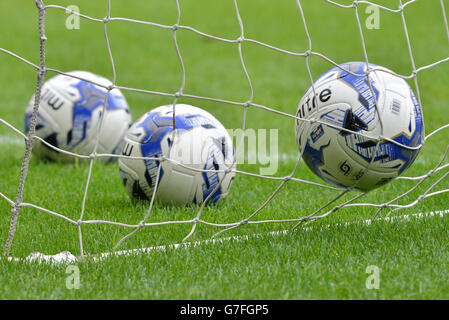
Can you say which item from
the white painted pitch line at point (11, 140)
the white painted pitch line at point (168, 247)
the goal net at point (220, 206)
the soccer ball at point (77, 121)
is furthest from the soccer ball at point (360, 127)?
the white painted pitch line at point (11, 140)

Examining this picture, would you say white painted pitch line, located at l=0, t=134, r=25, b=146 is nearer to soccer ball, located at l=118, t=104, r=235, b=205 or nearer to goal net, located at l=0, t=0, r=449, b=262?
goal net, located at l=0, t=0, r=449, b=262

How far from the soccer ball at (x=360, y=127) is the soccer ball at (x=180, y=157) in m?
0.85

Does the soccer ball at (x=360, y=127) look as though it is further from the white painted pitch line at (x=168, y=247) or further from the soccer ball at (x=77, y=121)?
the soccer ball at (x=77, y=121)

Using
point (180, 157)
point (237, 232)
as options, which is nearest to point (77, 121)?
point (180, 157)

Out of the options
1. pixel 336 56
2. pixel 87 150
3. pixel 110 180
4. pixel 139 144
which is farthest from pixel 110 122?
pixel 336 56

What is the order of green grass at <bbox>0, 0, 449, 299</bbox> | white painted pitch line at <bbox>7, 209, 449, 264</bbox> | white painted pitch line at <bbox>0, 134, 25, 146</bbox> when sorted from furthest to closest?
white painted pitch line at <bbox>0, 134, 25, 146</bbox> → white painted pitch line at <bbox>7, 209, 449, 264</bbox> → green grass at <bbox>0, 0, 449, 299</bbox>

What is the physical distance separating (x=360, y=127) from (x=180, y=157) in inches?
52.4

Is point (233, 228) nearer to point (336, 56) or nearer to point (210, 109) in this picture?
point (210, 109)

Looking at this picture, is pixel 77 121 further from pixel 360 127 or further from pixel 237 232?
pixel 360 127

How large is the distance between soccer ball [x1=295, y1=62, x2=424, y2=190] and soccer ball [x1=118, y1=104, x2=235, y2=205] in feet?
2.80

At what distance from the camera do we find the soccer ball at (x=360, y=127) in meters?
3.67

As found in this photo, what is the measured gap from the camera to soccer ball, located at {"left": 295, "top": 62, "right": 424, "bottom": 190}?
3674mm

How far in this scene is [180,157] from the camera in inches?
177

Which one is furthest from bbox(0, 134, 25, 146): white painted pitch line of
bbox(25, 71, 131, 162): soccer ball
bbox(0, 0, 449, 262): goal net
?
bbox(0, 0, 449, 262): goal net
